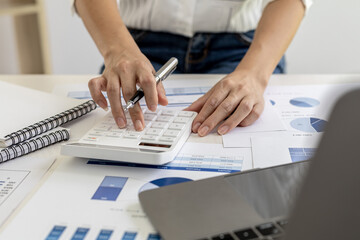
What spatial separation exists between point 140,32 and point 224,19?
21 centimetres

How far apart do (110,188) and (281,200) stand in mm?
200

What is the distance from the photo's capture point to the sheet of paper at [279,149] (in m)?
0.59

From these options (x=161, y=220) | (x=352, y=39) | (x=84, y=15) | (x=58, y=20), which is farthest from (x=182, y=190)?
(x=58, y=20)

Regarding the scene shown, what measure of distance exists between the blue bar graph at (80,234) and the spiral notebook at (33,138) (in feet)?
0.69

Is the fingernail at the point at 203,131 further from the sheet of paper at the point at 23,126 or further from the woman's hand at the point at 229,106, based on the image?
the sheet of paper at the point at 23,126

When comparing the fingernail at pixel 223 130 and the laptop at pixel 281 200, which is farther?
the fingernail at pixel 223 130

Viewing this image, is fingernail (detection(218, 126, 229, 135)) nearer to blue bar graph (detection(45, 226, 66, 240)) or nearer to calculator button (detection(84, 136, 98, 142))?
calculator button (detection(84, 136, 98, 142))

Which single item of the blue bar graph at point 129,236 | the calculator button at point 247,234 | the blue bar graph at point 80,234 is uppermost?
the calculator button at point 247,234

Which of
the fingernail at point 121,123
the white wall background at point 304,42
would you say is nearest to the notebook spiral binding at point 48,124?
the fingernail at point 121,123

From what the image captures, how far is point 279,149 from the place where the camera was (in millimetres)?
621

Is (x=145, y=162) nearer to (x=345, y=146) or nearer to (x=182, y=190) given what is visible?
(x=182, y=190)

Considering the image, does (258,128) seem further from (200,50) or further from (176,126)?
(200,50)

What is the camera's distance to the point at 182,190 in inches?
19.2

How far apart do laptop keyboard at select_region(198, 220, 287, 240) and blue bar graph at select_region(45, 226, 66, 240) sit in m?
0.15
